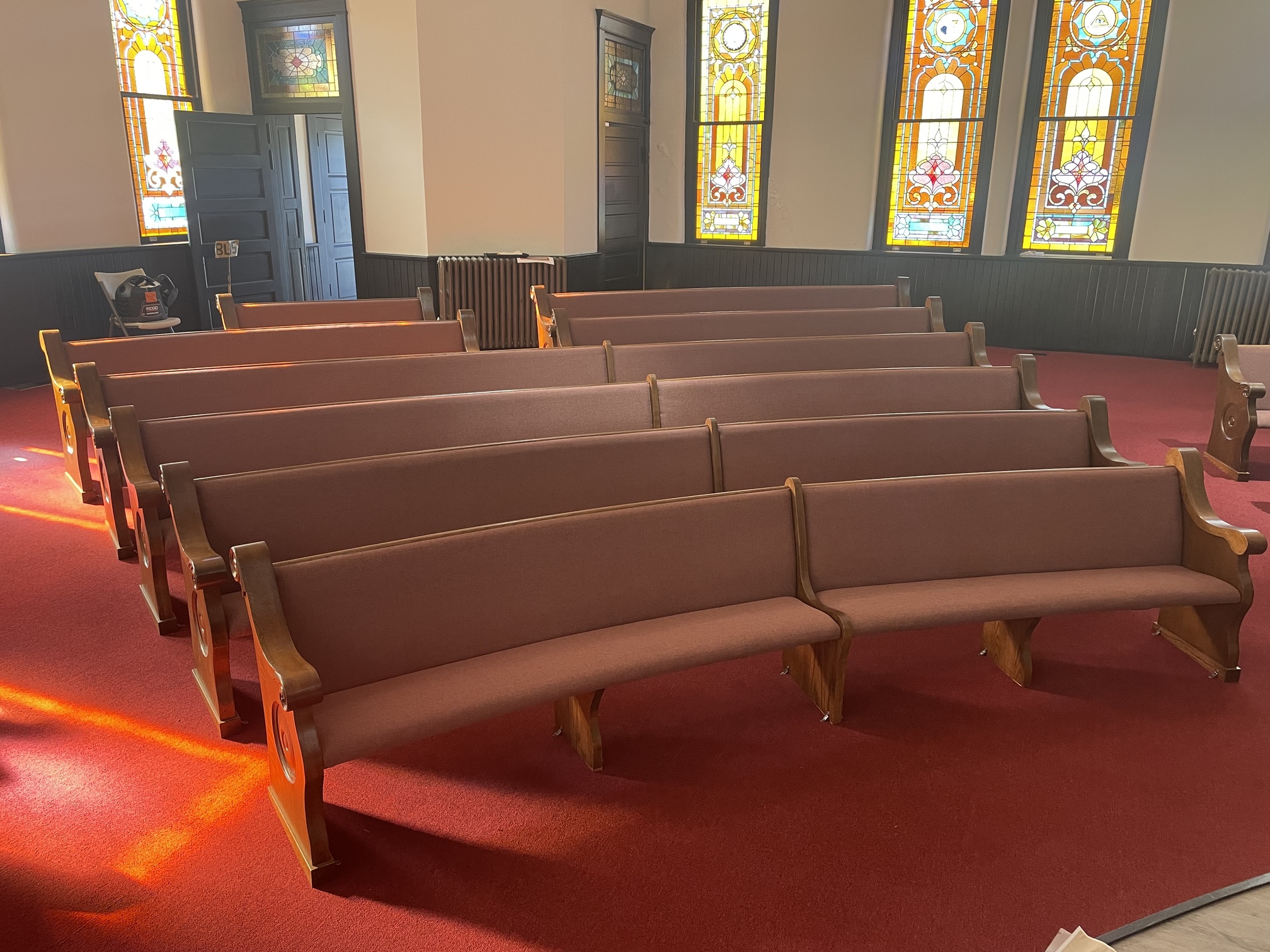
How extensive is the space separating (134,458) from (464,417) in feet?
3.94

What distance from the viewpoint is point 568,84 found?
831 centimetres

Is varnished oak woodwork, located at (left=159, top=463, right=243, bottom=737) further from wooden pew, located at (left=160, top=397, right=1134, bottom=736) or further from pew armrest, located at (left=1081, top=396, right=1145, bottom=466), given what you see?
pew armrest, located at (left=1081, top=396, right=1145, bottom=466)

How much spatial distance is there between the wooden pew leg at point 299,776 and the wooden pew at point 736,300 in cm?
414

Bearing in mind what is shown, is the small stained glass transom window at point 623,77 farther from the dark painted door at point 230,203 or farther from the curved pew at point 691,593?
the curved pew at point 691,593

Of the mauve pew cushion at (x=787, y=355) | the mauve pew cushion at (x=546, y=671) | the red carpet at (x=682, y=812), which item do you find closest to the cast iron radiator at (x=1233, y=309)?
the mauve pew cushion at (x=787, y=355)

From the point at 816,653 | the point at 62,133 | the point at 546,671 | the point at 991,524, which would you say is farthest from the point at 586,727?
the point at 62,133

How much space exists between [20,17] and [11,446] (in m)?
3.43

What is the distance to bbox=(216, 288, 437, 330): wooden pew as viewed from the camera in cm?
573

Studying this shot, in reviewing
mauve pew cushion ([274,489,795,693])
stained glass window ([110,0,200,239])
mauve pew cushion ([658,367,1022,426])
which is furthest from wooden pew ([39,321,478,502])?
stained glass window ([110,0,200,239])

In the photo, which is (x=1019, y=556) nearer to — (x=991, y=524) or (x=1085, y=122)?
(x=991, y=524)

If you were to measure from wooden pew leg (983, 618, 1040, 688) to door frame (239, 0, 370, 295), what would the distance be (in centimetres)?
684

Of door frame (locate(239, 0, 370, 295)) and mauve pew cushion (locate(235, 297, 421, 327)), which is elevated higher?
door frame (locate(239, 0, 370, 295))

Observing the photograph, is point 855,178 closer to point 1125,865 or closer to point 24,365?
point 24,365

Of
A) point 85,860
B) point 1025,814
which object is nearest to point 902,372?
point 1025,814
